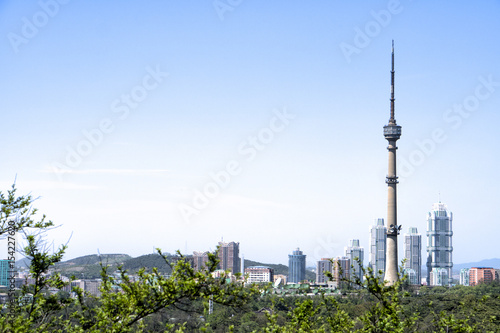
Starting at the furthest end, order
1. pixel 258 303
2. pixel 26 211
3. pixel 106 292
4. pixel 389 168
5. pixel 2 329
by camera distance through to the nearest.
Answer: pixel 258 303 < pixel 389 168 < pixel 26 211 < pixel 106 292 < pixel 2 329

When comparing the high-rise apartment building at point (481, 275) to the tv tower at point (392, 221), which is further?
the high-rise apartment building at point (481, 275)

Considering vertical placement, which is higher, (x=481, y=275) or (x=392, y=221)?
(x=392, y=221)

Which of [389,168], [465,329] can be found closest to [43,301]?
[465,329]

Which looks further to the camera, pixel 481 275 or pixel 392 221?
pixel 481 275

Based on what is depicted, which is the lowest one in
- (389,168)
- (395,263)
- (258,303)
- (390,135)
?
(258,303)

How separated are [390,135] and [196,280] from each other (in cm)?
9239

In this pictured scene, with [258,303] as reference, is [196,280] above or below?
above

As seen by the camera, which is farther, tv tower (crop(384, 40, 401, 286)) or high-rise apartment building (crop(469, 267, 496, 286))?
high-rise apartment building (crop(469, 267, 496, 286))

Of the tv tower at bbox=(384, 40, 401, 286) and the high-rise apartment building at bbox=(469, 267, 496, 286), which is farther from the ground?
the tv tower at bbox=(384, 40, 401, 286)

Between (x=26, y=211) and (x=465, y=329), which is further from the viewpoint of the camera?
(x=465, y=329)

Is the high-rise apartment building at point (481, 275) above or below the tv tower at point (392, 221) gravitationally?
below

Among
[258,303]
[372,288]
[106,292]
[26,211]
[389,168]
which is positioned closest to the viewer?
[106,292]

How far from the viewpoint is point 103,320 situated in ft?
31.7

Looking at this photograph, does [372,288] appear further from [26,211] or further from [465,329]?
[26,211]
